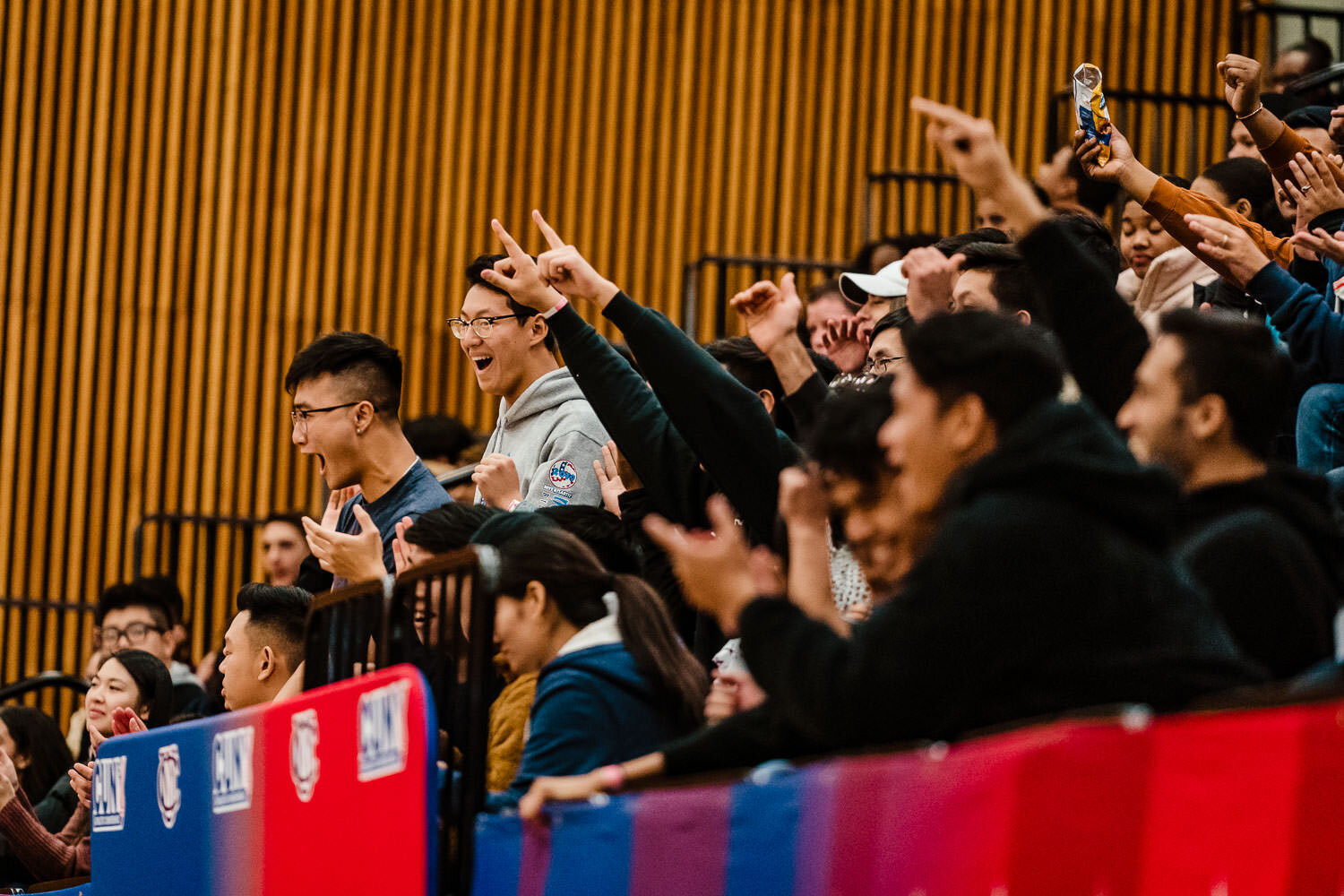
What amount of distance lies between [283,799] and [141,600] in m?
3.50

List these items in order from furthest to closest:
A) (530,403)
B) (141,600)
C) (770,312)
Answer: (141,600)
(530,403)
(770,312)

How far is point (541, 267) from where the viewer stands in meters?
3.23

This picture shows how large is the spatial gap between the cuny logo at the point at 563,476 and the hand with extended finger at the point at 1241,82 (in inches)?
67.9

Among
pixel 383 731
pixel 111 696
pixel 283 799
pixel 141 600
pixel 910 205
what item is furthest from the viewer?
pixel 910 205

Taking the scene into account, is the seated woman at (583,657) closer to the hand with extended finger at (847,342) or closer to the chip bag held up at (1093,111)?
the hand with extended finger at (847,342)

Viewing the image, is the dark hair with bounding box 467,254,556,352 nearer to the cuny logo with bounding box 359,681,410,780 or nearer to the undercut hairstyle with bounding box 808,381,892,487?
the cuny logo with bounding box 359,681,410,780

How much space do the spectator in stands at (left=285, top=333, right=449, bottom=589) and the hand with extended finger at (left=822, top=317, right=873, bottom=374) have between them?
947mm

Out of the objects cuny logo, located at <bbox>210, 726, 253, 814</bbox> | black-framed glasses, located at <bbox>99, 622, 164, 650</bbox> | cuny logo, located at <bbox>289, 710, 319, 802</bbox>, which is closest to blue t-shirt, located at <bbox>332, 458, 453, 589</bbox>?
cuny logo, located at <bbox>210, 726, 253, 814</bbox>

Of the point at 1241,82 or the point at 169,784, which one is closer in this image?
the point at 169,784

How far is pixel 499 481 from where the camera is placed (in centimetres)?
347

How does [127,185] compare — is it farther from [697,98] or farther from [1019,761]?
[1019,761]

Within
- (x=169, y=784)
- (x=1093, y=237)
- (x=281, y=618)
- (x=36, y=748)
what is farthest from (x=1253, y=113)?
(x=36, y=748)

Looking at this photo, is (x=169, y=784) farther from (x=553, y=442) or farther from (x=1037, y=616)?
(x=1037, y=616)

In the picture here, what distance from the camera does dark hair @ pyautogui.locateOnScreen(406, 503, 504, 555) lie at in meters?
3.01
